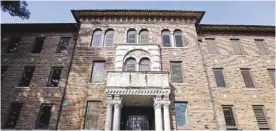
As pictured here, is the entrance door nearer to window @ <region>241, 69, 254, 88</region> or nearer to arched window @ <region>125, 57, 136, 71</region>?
arched window @ <region>125, 57, 136, 71</region>

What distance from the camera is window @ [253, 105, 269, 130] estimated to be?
1294 centimetres

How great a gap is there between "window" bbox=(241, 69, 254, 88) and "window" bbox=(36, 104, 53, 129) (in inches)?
552

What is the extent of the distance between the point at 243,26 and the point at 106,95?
517 inches

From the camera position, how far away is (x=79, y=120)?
12461mm

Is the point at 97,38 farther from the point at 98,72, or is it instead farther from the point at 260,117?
the point at 260,117

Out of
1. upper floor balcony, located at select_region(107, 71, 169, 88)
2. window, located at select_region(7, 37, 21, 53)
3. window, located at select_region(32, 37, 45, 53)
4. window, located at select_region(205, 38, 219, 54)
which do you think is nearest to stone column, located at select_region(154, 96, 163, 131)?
upper floor balcony, located at select_region(107, 71, 169, 88)

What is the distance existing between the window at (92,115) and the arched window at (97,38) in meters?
5.09

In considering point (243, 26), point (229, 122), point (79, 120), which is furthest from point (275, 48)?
point (79, 120)

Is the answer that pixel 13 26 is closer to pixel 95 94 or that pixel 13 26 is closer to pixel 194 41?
pixel 95 94

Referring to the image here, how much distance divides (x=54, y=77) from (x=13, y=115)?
11.7ft

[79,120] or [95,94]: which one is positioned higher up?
[95,94]

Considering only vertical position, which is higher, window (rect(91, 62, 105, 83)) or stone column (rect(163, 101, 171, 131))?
window (rect(91, 62, 105, 83))

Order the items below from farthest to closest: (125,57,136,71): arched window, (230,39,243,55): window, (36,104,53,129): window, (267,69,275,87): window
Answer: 1. (230,39,243,55): window
2. (267,69,275,87): window
3. (125,57,136,71): arched window
4. (36,104,53,129): window

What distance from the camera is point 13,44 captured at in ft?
55.1
